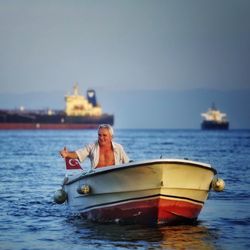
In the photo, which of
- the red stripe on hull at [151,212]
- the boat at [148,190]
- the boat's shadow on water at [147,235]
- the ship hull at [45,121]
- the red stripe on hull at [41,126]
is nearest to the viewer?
the boat's shadow on water at [147,235]

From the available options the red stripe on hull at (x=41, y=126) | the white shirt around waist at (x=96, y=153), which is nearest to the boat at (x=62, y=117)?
the red stripe on hull at (x=41, y=126)

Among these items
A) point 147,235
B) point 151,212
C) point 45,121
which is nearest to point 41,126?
point 45,121

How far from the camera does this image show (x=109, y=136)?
52.9 feet

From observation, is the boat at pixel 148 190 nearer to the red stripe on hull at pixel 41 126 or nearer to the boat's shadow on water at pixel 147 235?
the boat's shadow on water at pixel 147 235

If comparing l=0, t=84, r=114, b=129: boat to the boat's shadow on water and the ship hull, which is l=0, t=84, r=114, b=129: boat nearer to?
the ship hull

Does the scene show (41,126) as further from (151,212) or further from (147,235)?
(147,235)

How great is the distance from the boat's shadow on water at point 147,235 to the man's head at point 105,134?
1600mm

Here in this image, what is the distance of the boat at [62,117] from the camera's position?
17700 cm

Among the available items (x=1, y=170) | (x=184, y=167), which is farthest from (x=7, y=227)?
(x=1, y=170)

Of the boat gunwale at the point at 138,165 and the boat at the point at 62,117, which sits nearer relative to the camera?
the boat gunwale at the point at 138,165

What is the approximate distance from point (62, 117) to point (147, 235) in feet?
551

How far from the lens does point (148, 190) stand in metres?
15.4

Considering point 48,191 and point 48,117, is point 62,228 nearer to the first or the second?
point 48,191

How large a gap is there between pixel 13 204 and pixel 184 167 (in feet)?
22.8
